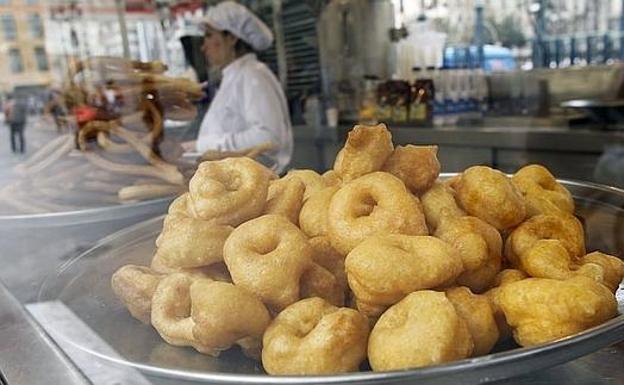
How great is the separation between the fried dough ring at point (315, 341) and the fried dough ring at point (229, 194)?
5.6 inches

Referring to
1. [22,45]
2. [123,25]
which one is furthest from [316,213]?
[22,45]

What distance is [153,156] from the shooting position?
1.37 metres

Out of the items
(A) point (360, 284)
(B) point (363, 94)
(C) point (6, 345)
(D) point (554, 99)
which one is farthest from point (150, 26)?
(A) point (360, 284)

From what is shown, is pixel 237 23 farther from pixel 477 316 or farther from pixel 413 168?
pixel 477 316

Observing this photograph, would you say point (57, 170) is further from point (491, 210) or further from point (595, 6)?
point (595, 6)

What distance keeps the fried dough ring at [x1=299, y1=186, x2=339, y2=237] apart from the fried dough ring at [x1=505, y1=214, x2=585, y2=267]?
7.3 inches

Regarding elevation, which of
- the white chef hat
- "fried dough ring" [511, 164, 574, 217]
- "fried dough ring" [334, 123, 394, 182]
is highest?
the white chef hat

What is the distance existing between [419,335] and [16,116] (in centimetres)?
288

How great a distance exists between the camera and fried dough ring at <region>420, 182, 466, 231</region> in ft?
2.10

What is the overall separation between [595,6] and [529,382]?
329cm

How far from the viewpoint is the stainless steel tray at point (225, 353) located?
0.46 m

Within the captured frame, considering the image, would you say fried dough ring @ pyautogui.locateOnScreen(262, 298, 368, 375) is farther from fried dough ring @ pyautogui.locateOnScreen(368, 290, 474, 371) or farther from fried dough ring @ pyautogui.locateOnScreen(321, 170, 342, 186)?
fried dough ring @ pyautogui.locateOnScreen(321, 170, 342, 186)

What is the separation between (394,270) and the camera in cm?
56

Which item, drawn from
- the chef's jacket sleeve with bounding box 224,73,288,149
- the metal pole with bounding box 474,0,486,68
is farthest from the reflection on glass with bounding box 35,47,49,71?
the metal pole with bounding box 474,0,486,68
